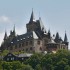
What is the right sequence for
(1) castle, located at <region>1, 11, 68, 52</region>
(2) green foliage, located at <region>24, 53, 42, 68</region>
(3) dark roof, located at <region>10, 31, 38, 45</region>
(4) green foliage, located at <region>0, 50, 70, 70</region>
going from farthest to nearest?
1. (3) dark roof, located at <region>10, 31, 38, 45</region>
2. (1) castle, located at <region>1, 11, 68, 52</region>
3. (2) green foliage, located at <region>24, 53, 42, 68</region>
4. (4) green foliage, located at <region>0, 50, 70, 70</region>

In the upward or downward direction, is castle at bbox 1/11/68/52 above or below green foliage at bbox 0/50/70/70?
above

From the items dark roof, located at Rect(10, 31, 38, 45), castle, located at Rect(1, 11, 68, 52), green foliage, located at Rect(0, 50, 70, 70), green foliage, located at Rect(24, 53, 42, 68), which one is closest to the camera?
green foliage, located at Rect(0, 50, 70, 70)

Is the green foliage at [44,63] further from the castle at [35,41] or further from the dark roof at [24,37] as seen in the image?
the dark roof at [24,37]

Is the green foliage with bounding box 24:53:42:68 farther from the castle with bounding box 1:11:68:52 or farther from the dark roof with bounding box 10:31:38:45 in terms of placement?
the dark roof with bounding box 10:31:38:45

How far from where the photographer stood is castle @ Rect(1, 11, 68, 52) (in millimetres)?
167875

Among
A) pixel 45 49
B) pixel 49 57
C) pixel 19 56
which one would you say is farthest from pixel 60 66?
pixel 45 49

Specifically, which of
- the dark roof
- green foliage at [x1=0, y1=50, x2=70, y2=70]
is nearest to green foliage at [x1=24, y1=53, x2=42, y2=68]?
green foliage at [x1=0, y1=50, x2=70, y2=70]

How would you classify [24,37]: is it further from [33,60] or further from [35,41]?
[33,60]

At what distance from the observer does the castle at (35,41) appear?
168 metres

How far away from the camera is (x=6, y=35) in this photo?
18625cm

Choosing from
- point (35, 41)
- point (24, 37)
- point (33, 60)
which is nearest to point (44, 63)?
point (33, 60)

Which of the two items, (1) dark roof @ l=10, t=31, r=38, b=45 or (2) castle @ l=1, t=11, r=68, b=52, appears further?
(1) dark roof @ l=10, t=31, r=38, b=45

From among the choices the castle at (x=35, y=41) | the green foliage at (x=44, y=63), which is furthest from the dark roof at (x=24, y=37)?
the green foliage at (x=44, y=63)

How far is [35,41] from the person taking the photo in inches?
6634
